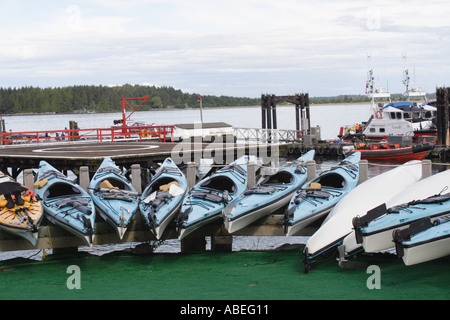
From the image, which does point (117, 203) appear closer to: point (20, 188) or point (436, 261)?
point (20, 188)

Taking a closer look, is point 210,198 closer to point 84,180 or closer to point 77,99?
point 84,180

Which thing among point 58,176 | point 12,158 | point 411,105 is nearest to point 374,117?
point 411,105

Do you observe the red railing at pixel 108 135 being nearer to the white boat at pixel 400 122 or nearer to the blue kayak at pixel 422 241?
the white boat at pixel 400 122

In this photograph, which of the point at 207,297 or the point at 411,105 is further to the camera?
the point at 411,105

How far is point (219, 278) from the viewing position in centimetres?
1076

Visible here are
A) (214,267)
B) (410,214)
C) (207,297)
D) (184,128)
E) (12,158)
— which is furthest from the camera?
(184,128)

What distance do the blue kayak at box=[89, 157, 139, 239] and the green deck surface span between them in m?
0.91

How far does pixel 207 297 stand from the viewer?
9586mm

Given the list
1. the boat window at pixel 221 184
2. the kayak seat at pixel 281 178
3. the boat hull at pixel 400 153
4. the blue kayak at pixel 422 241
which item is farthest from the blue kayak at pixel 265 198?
the boat hull at pixel 400 153

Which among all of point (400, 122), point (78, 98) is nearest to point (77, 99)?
point (78, 98)

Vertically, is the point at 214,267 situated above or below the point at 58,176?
below

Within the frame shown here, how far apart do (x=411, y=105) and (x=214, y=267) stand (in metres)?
36.6

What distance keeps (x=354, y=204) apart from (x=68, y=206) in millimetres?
6511

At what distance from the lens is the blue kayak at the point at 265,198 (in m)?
12.6
